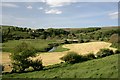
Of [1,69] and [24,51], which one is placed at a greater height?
[24,51]

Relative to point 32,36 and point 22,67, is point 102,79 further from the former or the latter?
point 32,36

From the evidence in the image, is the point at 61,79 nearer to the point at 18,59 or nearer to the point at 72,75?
the point at 72,75

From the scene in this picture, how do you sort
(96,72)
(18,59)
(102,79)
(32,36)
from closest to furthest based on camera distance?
(102,79)
(96,72)
(18,59)
(32,36)

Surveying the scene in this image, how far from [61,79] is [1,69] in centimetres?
2044

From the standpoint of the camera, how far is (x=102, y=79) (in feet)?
113

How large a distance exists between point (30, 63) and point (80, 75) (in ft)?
56.3

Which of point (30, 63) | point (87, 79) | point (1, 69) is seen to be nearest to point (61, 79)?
point (87, 79)

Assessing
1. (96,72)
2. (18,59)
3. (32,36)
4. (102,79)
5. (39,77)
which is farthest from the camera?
(32,36)

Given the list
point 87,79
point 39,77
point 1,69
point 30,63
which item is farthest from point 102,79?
point 1,69

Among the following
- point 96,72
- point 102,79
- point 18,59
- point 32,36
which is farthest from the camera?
point 32,36

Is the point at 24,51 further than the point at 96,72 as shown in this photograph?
Yes

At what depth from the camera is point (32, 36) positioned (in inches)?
7249

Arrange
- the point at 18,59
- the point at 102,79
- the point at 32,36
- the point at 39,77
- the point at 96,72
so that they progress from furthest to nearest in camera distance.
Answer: the point at 32,36
the point at 18,59
the point at 39,77
the point at 96,72
the point at 102,79

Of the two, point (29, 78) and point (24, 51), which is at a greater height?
point (24, 51)
